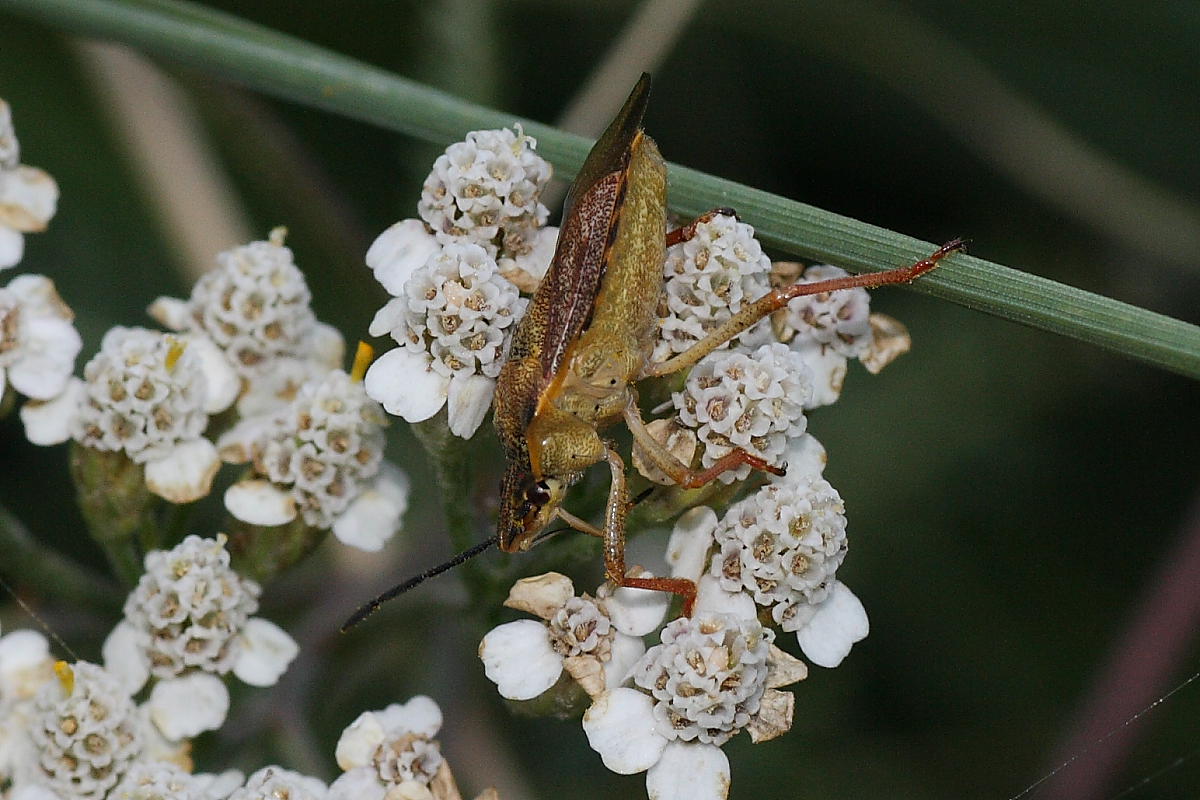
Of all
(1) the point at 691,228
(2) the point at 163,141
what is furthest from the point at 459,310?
(2) the point at 163,141

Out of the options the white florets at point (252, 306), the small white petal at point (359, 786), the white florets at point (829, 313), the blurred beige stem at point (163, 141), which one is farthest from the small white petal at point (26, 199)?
the white florets at point (829, 313)

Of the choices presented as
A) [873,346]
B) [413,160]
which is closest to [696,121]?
[413,160]

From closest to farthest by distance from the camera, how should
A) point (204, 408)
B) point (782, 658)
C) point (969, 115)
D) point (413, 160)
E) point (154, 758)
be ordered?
point (782, 658)
point (154, 758)
point (204, 408)
point (413, 160)
point (969, 115)

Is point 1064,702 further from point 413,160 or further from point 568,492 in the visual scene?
point 413,160

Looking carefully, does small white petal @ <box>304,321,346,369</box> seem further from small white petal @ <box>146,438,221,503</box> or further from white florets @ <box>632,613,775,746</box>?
white florets @ <box>632,613,775,746</box>

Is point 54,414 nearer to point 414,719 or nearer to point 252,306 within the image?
point 252,306

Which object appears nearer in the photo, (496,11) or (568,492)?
(568,492)

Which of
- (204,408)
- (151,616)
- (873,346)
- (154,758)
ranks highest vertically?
(873,346)
